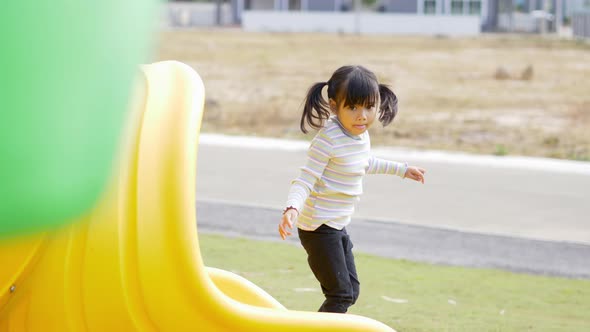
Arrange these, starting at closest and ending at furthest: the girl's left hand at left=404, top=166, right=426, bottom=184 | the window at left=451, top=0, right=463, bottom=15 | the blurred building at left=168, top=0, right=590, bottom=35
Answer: the girl's left hand at left=404, top=166, right=426, bottom=184
the blurred building at left=168, top=0, right=590, bottom=35
the window at left=451, top=0, right=463, bottom=15

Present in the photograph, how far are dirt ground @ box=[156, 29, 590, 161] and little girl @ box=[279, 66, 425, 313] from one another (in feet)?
28.5

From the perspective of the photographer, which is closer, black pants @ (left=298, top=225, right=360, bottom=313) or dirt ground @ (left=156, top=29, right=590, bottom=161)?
black pants @ (left=298, top=225, right=360, bottom=313)

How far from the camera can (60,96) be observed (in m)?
2.08

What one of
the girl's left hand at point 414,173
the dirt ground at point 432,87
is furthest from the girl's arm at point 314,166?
the dirt ground at point 432,87

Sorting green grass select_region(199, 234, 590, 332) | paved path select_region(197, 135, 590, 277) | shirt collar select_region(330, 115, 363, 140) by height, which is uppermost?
shirt collar select_region(330, 115, 363, 140)

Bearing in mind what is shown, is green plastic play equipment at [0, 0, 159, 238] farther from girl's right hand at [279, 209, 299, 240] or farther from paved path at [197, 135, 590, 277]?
paved path at [197, 135, 590, 277]

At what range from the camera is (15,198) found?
2059mm

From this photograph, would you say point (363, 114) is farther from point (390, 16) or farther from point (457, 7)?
point (457, 7)

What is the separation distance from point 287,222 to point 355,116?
57 centimetres

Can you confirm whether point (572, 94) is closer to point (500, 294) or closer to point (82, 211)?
point (500, 294)

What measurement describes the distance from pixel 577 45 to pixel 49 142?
35.8 meters

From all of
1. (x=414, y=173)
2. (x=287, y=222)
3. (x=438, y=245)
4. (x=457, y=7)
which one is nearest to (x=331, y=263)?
(x=287, y=222)

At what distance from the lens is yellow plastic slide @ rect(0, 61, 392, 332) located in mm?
2883

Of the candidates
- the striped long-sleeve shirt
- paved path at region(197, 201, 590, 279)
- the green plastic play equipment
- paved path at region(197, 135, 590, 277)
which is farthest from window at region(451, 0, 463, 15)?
the green plastic play equipment
